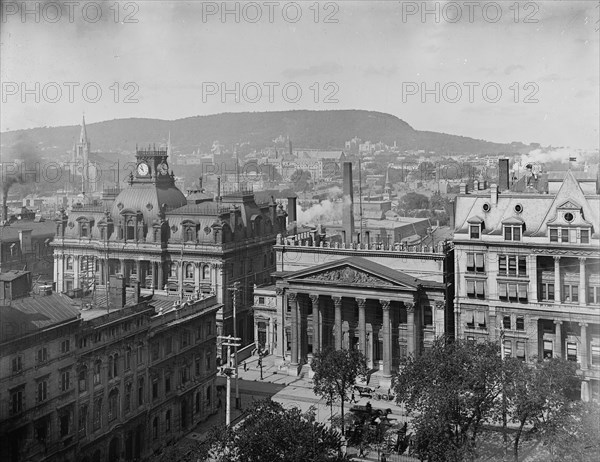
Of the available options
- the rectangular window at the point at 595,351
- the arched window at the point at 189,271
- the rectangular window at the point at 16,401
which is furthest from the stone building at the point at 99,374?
the rectangular window at the point at 595,351

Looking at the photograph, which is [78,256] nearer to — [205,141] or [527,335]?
[527,335]

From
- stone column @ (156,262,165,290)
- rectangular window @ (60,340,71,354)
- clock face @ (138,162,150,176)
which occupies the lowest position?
rectangular window @ (60,340,71,354)

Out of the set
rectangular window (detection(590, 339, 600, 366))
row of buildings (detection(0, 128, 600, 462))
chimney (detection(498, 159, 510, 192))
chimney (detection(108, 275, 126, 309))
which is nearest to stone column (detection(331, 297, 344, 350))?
row of buildings (detection(0, 128, 600, 462))

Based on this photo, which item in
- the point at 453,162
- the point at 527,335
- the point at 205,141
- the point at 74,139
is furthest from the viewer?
the point at 205,141

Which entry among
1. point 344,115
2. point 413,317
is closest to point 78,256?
point 413,317

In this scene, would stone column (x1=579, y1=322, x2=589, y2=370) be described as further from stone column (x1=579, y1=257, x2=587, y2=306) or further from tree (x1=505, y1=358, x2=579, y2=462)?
tree (x1=505, y1=358, x2=579, y2=462)

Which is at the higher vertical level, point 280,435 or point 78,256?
point 78,256

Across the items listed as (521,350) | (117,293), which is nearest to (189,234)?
(117,293)
